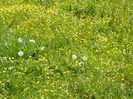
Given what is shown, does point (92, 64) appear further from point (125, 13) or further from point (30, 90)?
point (125, 13)

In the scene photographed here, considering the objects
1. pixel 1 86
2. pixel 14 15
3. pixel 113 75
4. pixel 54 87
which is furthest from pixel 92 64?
pixel 14 15

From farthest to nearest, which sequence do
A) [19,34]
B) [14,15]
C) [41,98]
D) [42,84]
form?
1. [14,15]
2. [19,34]
3. [42,84]
4. [41,98]

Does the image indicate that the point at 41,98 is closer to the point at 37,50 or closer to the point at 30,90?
the point at 30,90

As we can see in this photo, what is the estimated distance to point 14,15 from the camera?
30.7ft

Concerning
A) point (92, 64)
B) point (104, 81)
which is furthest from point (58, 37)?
point (104, 81)

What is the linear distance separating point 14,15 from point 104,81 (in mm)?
3169

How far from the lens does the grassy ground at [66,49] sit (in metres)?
6.83

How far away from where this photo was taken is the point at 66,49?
8.04 meters

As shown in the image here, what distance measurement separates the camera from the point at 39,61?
754cm

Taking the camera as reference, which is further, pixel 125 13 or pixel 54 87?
pixel 125 13

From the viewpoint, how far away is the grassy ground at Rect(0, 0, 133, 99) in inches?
269

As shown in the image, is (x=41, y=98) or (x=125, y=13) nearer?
(x=41, y=98)

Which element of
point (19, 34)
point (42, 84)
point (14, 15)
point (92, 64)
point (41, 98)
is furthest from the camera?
point (14, 15)

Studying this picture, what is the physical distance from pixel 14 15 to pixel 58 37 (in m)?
1.39
